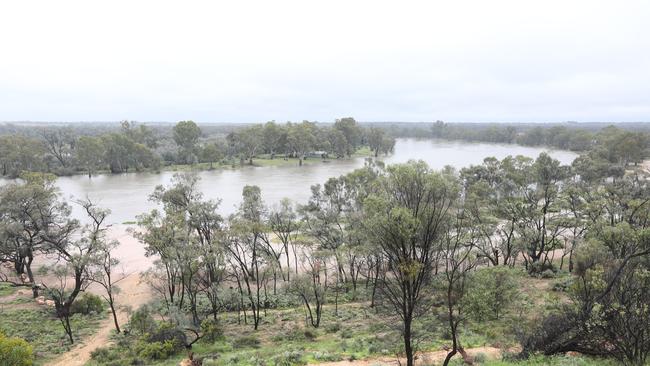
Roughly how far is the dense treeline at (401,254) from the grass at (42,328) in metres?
0.88

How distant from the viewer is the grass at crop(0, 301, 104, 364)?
17156mm

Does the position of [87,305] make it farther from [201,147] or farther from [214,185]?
[201,147]

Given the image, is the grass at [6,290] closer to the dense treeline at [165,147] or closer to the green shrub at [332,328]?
the green shrub at [332,328]

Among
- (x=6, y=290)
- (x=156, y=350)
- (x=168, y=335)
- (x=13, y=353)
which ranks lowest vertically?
(x=6, y=290)

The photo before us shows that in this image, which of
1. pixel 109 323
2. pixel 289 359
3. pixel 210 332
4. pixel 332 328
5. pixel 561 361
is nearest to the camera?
pixel 561 361

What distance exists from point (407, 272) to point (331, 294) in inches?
537

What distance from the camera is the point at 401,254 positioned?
11273mm

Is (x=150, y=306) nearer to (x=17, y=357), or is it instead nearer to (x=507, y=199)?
(x=17, y=357)

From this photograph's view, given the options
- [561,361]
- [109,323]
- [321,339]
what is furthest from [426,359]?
[109,323]

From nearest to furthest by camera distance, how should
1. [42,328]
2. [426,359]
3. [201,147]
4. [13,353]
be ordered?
[13,353], [426,359], [42,328], [201,147]

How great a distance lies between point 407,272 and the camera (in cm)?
1098

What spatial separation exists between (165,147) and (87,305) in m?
67.3

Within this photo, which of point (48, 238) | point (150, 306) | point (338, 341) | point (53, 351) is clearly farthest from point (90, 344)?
point (338, 341)

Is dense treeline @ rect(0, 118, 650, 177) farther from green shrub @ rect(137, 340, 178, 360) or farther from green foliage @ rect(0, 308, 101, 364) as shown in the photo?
green foliage @ rect(0, 308, 101, 364)
